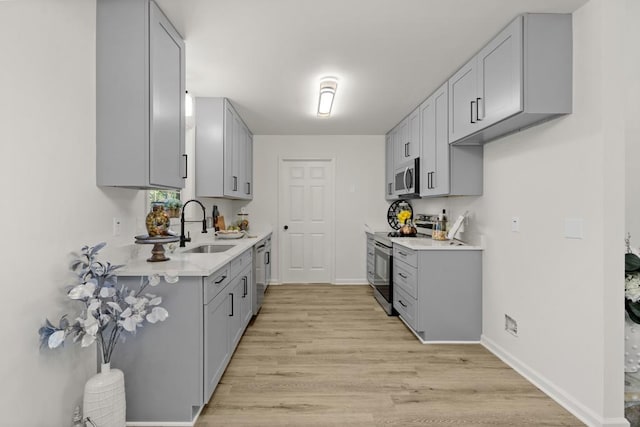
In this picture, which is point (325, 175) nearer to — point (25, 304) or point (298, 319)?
point (298, 319)

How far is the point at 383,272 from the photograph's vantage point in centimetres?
397

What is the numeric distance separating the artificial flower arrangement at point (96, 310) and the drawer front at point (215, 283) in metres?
0.23

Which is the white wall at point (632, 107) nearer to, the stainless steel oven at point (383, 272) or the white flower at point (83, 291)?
the stainless steel oven at point (383, 272)

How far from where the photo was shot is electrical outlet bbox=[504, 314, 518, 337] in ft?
8.24

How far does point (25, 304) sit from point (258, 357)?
1.70m

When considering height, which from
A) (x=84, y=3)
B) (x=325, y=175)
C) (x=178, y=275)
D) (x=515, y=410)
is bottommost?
(x=515, y=410)

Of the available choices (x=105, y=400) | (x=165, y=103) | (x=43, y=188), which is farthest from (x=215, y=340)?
(x=165, y=103)

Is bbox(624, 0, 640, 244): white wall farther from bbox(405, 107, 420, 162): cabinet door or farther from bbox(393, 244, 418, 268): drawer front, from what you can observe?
bbox(405, 107, 420, 162): cabinet door

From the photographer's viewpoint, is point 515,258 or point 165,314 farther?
point 515,258

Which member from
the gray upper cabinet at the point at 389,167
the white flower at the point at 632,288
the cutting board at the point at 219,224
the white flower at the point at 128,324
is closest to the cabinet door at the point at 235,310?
the white flower at the point at 128,324

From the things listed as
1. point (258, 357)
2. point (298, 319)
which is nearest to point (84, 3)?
point (258, 357)

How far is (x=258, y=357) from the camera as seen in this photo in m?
2.66

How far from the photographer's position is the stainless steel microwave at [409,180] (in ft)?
12.4

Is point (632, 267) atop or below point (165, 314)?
atop
